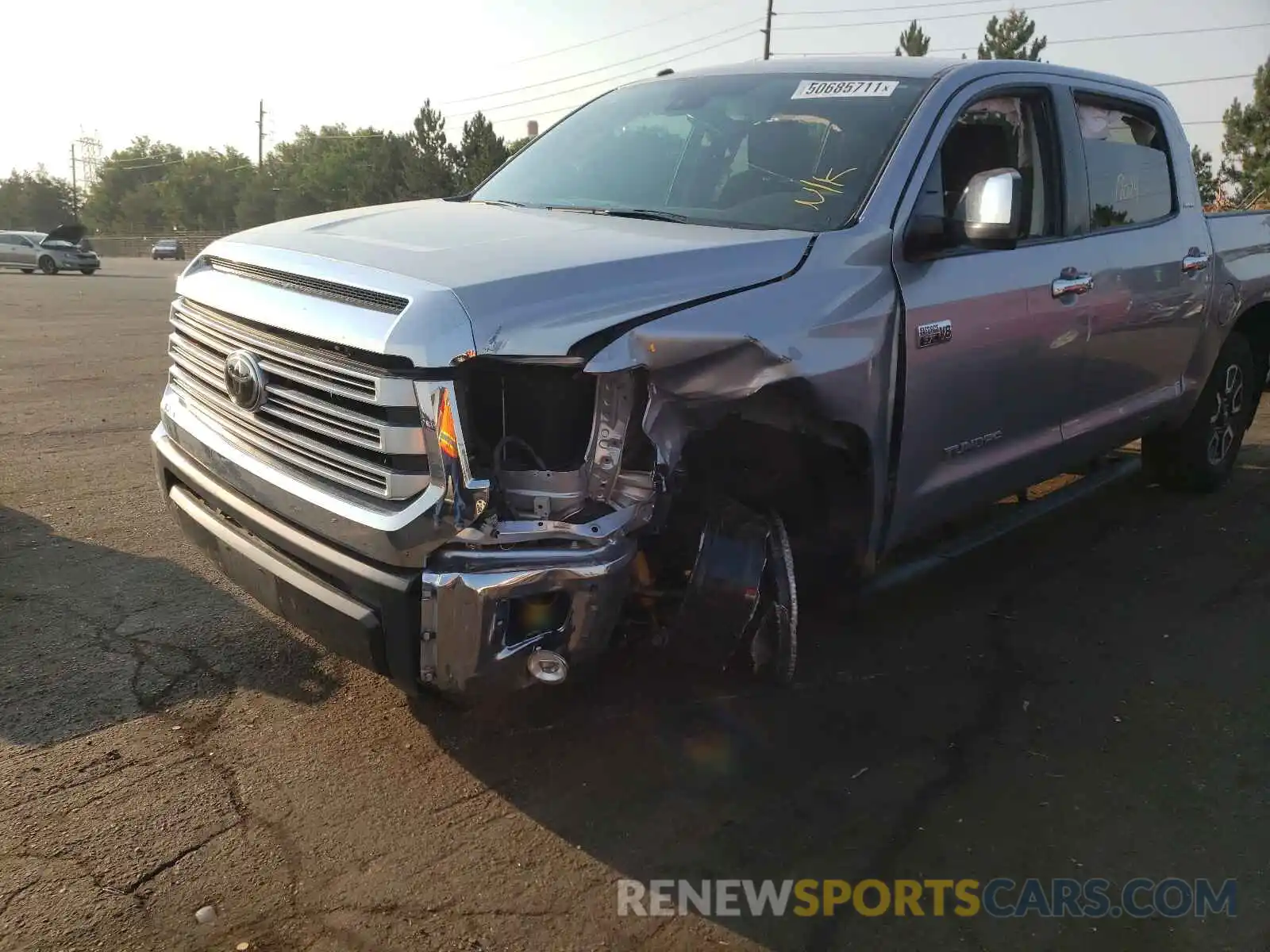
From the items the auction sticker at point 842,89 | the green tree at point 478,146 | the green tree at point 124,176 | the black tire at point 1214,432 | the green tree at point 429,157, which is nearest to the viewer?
the auction sticker at point 842,89

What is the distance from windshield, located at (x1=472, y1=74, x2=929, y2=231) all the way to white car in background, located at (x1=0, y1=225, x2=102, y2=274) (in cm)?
3855

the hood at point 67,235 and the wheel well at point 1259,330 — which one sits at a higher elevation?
Answer: the wheel well at point 1259,330

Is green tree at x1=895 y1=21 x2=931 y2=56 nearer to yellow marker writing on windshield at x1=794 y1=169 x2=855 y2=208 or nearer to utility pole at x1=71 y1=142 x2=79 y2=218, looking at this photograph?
yellow marker writing on windshield at x1=794 y1=169 x2=855 y2=208

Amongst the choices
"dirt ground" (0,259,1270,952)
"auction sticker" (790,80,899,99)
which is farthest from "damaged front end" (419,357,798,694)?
"auction sticker" (790,80,899,99)

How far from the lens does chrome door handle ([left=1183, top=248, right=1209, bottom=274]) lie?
15.7 ft

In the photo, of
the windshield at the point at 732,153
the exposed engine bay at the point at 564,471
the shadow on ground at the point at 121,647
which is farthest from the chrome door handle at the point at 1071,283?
the shadow on ground at the point at 121,647

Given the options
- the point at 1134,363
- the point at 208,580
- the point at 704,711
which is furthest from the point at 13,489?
the point at 1134,363

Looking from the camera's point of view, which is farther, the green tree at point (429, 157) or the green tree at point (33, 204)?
the green tree at point (33, 204)

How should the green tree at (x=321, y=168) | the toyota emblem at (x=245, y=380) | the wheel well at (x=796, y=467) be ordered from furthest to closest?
the green tree at (x=321, y=168) → the wheel well at (x=796, y=467) → the toyota emblem at (x=245, y=380)

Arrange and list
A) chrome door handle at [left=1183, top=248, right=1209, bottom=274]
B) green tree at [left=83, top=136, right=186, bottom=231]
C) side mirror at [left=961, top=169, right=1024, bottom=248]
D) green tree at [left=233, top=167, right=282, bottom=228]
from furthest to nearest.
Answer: green tree at [left=83, top=136, right=186, bottom=231], green tree at [left=233, top=167, right=282, bottom=228], chrome door handle at [left=1183, top=248, right=1209, bottom=274], side mirror at [left=961, top=169, right=1024, bottom=248]

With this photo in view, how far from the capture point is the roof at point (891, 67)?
147 inches

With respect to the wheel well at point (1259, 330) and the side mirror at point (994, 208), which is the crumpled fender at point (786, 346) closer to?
the side mirror at point (994, 208)

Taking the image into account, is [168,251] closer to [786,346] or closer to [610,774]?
[610,774]
